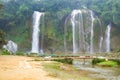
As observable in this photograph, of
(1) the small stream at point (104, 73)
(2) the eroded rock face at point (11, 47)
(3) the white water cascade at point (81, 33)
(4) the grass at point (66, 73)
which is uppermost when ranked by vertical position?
(3) the white water cascade at point (81, 33)

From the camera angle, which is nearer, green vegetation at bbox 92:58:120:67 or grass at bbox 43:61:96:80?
grass at bbox 43:61:96:80

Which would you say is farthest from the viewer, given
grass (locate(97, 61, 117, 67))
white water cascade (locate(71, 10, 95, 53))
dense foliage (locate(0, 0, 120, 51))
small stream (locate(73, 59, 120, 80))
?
dense foliage (locate(0, 0, 120, 51))

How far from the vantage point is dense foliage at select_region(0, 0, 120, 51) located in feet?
215

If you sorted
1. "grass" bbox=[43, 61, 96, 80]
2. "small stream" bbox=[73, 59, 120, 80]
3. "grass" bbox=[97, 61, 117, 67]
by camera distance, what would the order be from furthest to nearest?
"grass" bbox=[97, 61, 117, 67] → "small stream" bbox=[73, 59, 120, 80] → "grass" bbox=[43, 61, 96, 80]

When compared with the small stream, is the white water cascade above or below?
above

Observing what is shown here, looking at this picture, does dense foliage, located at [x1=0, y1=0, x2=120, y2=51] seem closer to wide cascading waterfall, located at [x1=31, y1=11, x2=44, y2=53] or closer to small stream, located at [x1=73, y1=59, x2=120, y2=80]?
wide cascading waterfall, located at [x1=31, y1=11, x2=44, y2=53]

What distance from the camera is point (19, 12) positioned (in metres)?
68.1

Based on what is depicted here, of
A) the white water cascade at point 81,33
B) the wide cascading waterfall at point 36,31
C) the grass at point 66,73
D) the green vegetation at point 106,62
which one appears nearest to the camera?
the grass at point 66,73

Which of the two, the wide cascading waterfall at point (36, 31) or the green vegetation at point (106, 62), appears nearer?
the green vegetation at point (106, 62)

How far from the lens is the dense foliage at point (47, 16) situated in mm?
65550

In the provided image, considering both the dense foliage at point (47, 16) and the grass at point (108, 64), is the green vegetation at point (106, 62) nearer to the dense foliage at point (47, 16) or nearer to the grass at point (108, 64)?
the grass at point (108, 64)

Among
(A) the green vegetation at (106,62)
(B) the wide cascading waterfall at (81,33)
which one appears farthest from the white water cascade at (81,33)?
(A) the green vegetation at (106,62)

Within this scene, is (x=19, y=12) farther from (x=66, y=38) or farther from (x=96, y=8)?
(x=96, y=8)

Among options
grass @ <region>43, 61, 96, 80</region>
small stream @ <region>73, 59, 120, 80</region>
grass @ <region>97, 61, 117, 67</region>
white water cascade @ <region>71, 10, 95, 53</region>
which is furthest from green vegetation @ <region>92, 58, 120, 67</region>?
white water cascade @ <region>71, 10, 95, 53</region>
